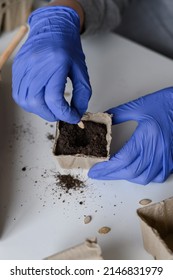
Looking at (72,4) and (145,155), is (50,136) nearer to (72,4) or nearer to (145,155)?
(145,155)

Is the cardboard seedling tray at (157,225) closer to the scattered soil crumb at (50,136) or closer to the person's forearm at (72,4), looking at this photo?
the scattered soil crumb at (50,136)

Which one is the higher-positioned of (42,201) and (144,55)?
(144,55)

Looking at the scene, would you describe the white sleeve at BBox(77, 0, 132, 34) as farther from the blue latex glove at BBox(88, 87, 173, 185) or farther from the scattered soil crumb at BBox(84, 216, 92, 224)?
the scattered soil crumb at BBox(84, 216, 92, 224)

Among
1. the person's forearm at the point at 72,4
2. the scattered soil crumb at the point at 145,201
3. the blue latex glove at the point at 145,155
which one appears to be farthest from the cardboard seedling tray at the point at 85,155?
the person's forearm at the point at 72,4

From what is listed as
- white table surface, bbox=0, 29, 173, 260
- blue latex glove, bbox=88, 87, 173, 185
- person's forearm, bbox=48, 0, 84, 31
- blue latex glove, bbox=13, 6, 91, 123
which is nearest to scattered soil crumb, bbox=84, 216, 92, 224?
white table surface, bbox=0, 29, 173, 260

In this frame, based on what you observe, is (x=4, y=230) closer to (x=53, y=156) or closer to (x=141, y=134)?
(x=53, y=156)

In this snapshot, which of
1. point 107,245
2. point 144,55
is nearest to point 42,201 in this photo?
point 107,245
